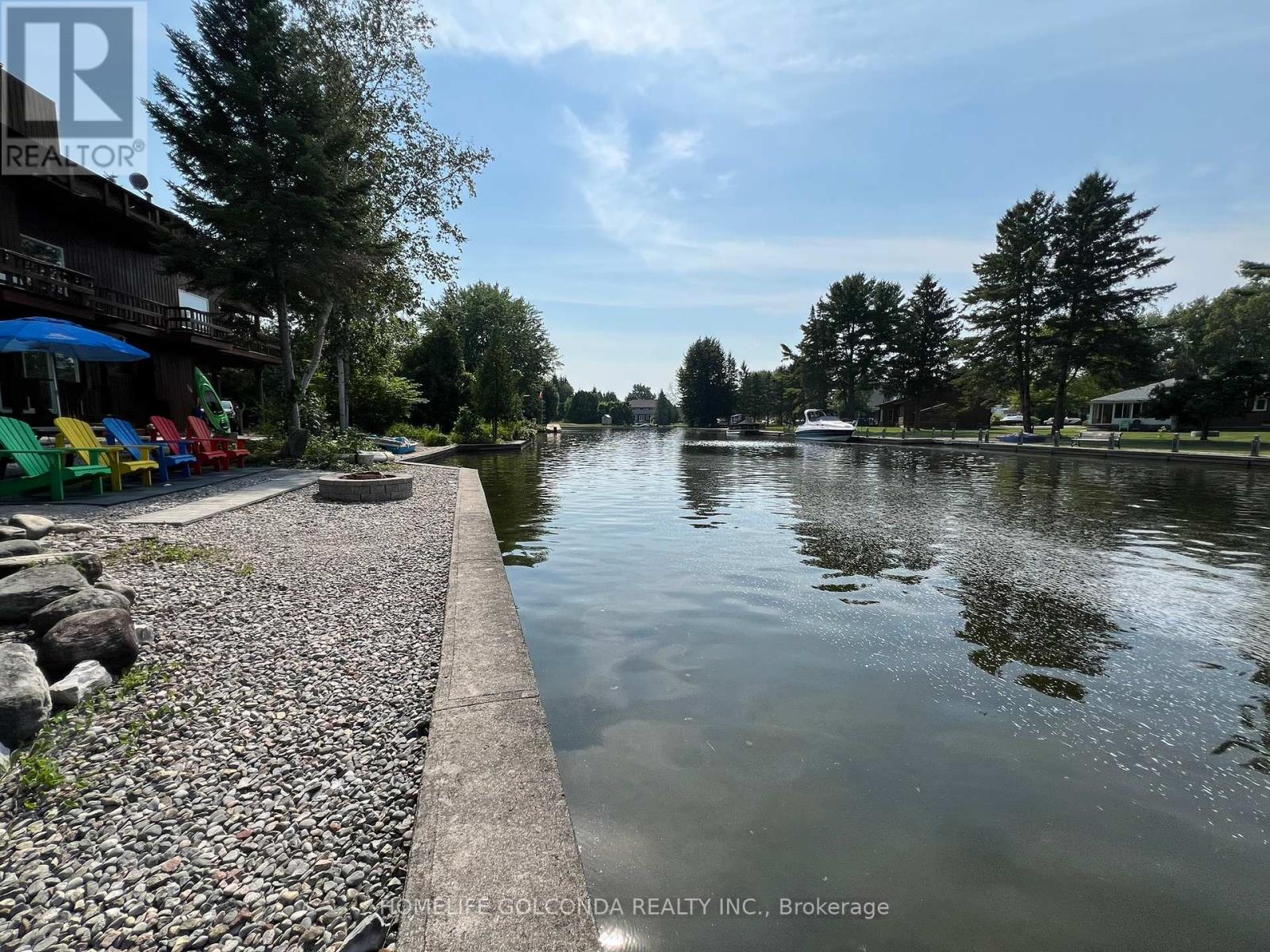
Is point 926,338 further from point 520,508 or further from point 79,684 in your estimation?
point 79,684

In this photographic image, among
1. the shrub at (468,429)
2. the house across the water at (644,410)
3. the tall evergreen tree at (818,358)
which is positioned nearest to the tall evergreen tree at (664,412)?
the house across the water at (644,410)

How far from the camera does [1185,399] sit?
28875 mm

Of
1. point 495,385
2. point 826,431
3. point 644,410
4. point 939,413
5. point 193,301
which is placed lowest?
point 826,431

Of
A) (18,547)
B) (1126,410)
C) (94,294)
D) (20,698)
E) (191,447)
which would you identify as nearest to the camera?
(20,698)

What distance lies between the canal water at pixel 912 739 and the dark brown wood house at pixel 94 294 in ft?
49.8

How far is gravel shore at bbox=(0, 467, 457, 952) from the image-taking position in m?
1.86

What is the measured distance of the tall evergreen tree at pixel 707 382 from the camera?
316 ft

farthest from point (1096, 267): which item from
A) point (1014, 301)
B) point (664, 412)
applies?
point (664, 412)

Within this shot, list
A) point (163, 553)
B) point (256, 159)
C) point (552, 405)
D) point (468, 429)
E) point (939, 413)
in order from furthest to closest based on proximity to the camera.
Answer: point (552, 405)
point (939, 413)
point (468, 429)
point (256, 159)
point (163, 553)

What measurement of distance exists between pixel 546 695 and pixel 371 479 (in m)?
7.61

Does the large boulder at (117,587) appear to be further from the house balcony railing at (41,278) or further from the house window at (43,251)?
the house window at (43,251)

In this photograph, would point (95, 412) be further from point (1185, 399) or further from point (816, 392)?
point (816, 392)

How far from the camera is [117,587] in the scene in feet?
13.3

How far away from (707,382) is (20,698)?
318 ft
